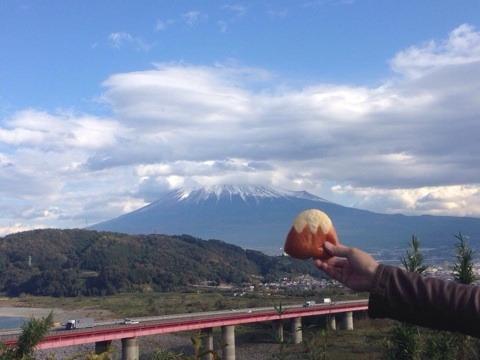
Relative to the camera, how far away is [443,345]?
581 centimetres

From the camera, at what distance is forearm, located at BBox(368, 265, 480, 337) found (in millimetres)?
1657

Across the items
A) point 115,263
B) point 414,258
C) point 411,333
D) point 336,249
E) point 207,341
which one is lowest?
point 207,341

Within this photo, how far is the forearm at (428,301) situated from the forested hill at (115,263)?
7662 centimetres

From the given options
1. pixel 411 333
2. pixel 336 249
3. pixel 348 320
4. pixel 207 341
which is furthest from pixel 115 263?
pixel 336 249

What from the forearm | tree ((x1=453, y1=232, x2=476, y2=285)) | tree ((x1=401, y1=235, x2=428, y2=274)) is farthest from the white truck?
the forearm

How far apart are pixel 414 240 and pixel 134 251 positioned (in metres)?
96.9

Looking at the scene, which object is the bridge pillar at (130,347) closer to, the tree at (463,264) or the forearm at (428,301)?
the tree at (463,264)

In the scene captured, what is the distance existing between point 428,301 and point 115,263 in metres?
95.3

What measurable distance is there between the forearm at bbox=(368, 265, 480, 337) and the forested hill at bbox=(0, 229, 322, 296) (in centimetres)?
7662

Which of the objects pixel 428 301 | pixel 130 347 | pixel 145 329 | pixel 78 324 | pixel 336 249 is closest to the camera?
pixel 428 301

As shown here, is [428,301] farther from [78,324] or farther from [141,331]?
[78,324]

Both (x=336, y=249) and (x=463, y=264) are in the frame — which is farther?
(x=463, y=264)

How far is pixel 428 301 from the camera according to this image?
1670 mm

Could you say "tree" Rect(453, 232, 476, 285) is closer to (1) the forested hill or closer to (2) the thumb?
(2) the thumb
